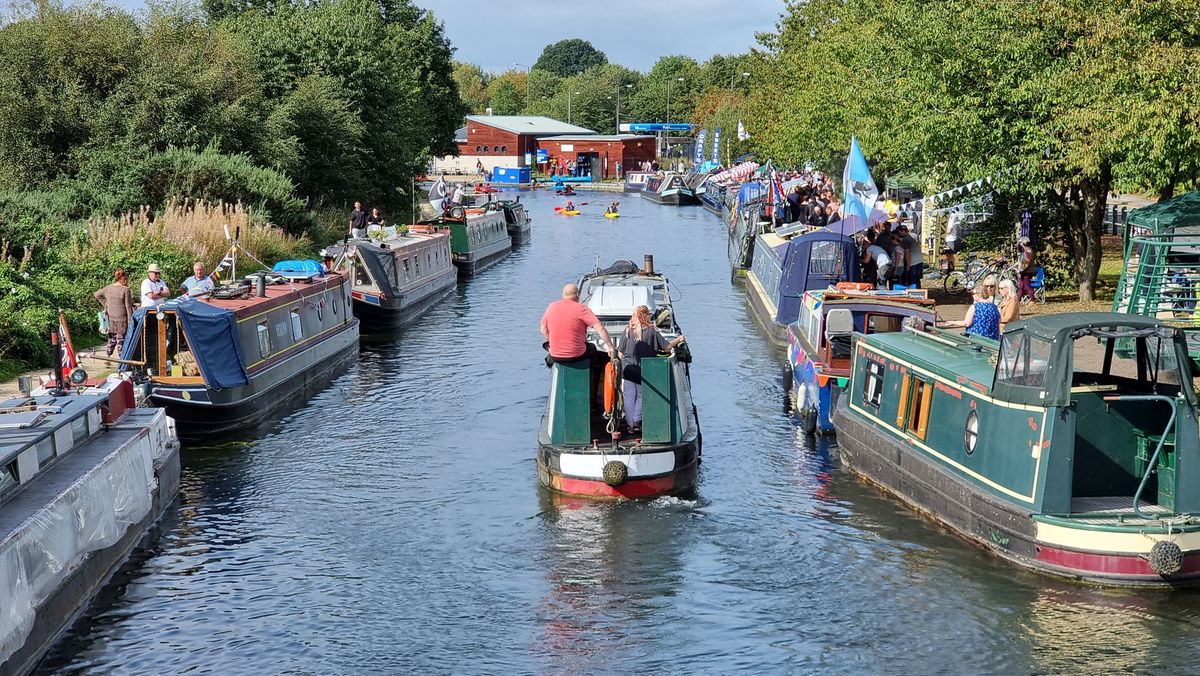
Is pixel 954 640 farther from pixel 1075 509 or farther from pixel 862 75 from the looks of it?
pixel 862 75

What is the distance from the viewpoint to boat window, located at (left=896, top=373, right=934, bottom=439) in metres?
16.1

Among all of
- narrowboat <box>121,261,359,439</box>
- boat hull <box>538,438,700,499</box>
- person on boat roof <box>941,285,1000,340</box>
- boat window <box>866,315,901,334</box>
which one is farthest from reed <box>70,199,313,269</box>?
person on boat roof <box>941,285,1000,340</box>

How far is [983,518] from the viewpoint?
14.4 metres

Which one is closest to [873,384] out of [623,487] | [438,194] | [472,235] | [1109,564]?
[623,487]

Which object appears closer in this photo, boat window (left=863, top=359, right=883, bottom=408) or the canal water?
the canal water

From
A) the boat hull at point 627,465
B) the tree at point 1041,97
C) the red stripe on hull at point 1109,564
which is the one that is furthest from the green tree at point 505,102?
the red stripe on hull at point 1109,564

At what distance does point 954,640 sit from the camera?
1262 cm

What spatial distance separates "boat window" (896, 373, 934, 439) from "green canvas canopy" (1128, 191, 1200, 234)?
26.8ft

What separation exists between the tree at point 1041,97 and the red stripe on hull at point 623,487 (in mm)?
11631

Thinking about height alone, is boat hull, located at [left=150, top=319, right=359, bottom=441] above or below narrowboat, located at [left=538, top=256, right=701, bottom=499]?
below

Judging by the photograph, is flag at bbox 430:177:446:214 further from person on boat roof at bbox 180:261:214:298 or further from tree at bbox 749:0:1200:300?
person on boat roof at bbox 180:261:214:298

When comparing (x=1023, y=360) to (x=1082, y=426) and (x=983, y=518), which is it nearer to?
(x=1082, y=426)

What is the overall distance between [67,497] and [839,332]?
12010 millimetres

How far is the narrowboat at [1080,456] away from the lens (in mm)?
12977
